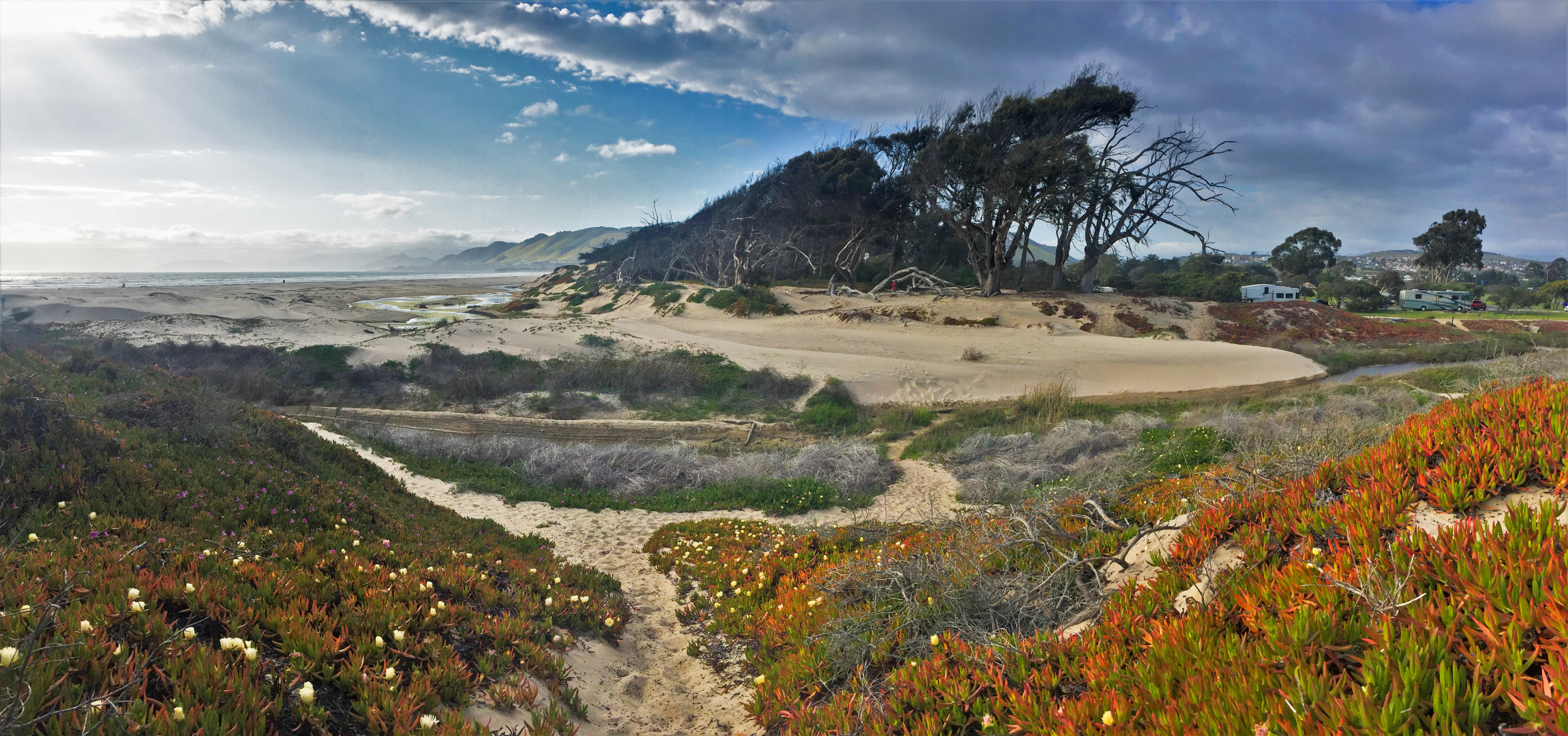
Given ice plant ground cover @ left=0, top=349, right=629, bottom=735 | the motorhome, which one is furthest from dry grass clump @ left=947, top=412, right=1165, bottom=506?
the motorhome

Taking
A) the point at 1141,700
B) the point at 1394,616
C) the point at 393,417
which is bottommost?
the point at 393,417

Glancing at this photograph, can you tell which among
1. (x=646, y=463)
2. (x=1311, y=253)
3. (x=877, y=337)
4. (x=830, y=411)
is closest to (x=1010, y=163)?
(x=877, y=337)

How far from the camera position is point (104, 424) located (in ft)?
19.4

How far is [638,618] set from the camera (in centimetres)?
552

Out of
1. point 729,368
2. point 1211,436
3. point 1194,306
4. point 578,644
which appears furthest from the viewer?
point 1194,306

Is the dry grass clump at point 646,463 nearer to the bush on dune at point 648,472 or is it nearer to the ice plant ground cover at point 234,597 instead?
the bush on dune at point 648,472

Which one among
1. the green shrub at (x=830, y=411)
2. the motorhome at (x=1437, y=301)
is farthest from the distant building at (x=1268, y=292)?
the green shrub at (x=830, y=411)

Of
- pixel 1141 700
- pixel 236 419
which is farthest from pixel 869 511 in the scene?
pixel 236 419

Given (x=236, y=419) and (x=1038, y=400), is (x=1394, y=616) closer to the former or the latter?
(x=236, y=419)

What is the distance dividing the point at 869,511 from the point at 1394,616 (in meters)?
7.70

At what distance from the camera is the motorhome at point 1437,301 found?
1639 inches

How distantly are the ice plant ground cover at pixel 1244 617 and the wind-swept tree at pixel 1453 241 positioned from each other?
3010 inches

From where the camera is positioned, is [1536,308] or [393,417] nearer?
[393,417]

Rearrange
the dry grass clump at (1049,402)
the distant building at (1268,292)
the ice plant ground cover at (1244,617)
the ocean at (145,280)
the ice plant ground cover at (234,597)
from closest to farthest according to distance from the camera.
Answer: the ice plant ground cover at (1244,617), the ice plant ground cover at (234,597), the dry grass clump at (1049,402), the distant building at (1268,292), the ocean at (145,280)
